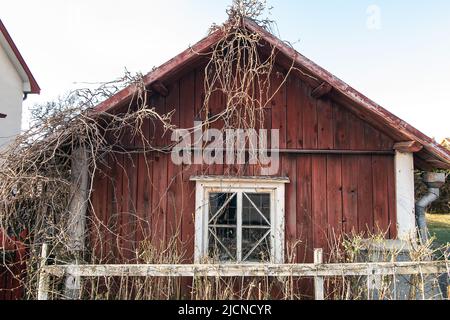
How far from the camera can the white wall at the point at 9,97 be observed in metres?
11.9

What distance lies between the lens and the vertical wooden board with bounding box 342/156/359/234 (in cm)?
516

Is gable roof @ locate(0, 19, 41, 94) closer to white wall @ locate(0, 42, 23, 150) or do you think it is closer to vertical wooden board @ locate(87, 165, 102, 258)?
white wall @ locate(0, 42, 23, 150)

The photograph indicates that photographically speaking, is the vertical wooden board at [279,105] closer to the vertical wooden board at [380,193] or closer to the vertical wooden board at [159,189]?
the vertical wooden board at [380,193]

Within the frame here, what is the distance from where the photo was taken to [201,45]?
471 cm

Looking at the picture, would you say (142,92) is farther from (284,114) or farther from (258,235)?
(258,235)

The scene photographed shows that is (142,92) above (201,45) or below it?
below

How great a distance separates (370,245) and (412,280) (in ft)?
2.28

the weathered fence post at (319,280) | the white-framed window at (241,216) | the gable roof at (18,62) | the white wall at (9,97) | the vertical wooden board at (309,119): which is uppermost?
the gable roof at (18,62)

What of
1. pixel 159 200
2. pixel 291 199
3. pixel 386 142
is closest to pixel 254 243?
pixel 291 199

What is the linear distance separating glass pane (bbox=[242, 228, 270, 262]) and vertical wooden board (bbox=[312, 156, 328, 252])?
746 millimetres

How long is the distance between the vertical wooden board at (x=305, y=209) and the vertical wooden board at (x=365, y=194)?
2.13 ft

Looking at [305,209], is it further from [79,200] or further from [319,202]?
[79,200]

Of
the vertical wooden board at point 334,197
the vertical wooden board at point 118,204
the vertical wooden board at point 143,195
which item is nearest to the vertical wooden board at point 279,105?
the vertical wooden board at point 334,197
